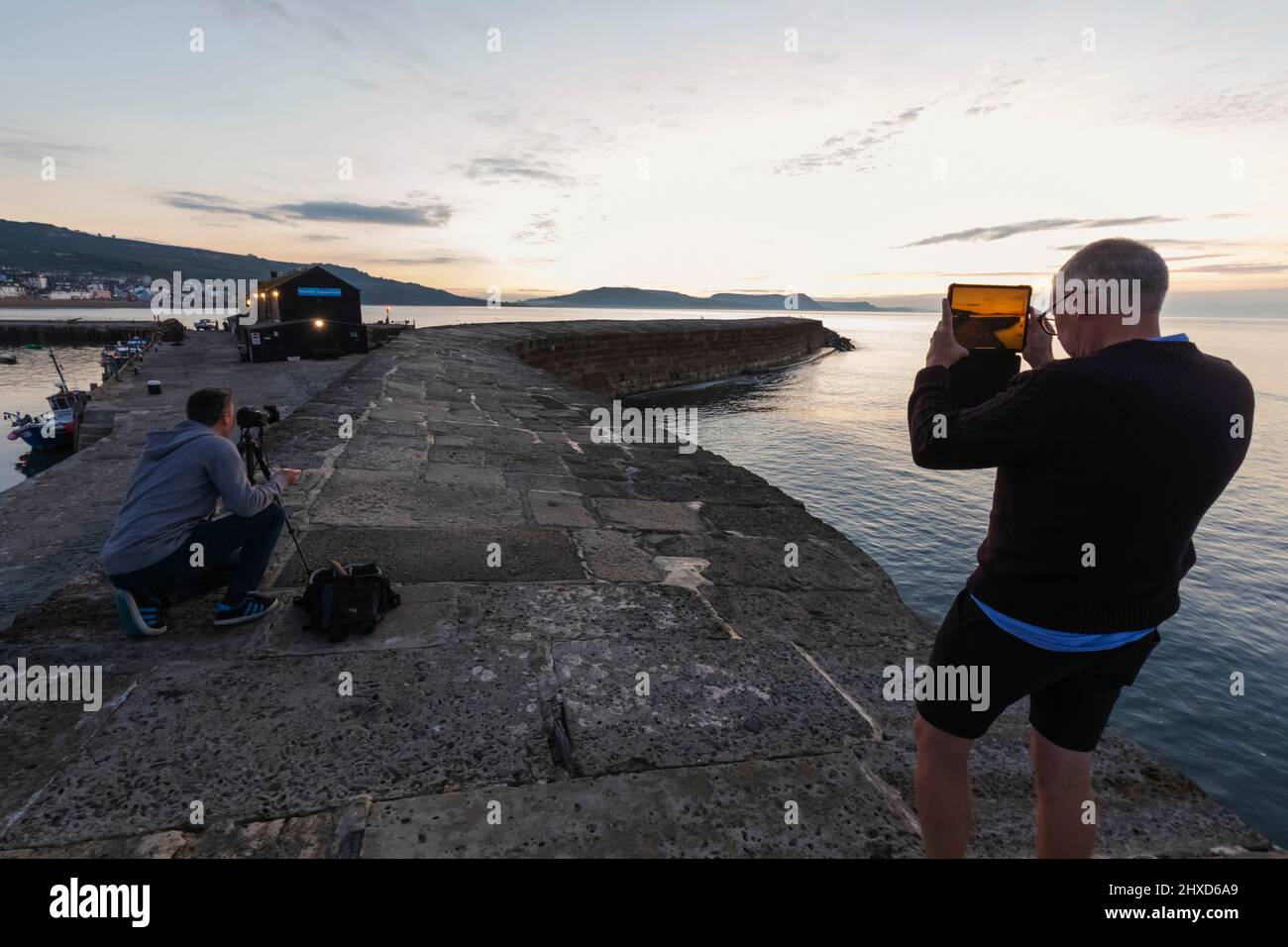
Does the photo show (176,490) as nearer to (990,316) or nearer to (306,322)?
(990,316)

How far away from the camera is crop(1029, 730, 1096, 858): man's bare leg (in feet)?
5.15

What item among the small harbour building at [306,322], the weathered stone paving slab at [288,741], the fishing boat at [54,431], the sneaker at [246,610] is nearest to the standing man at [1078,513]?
the weathered stone paving slab at [288,741]

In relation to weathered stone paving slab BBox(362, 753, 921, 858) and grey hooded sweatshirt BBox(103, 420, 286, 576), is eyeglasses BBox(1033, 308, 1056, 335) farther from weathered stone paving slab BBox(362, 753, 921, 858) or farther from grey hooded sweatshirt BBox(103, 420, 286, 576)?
grey hooded sweatshirt BBox(103, 420, 286, 576)

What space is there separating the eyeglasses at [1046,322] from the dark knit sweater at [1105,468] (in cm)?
35

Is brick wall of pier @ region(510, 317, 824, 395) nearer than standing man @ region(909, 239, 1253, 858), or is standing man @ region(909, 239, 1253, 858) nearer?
standing man @ region(909, 239, 1253, 858)

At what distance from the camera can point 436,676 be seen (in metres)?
2.64

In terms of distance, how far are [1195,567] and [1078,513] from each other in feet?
51.8

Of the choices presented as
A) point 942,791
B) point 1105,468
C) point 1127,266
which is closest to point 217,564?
point 942,791

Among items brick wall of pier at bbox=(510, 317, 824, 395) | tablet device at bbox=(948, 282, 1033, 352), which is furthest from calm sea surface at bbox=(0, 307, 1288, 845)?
tablet device at bbox=(948, 282, 1033, 352)

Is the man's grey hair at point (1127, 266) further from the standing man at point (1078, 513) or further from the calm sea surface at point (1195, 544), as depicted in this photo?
the calm sea surface at point (1195, 544)

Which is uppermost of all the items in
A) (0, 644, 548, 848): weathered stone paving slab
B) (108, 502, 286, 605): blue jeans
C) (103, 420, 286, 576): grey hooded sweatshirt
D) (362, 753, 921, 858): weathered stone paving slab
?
(103, 420, 286, 576): grey hooded sweatshirt

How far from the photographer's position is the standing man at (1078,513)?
1329mm

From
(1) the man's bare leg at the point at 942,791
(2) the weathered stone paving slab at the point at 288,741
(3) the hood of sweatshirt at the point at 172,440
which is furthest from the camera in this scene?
(3) the hood of sweatshirt at the point at 172,440
